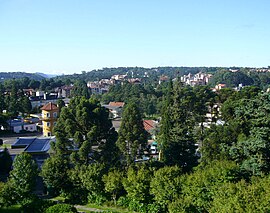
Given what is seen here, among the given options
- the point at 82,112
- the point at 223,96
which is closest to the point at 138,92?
the point at 223,96

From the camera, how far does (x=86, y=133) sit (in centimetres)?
1755

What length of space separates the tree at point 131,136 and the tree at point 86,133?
19.0 inches

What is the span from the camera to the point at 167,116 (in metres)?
23.0

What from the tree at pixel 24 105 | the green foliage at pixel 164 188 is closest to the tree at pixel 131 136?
the green foliage at pixel 164 188

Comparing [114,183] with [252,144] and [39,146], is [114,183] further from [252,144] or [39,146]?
[39,146]

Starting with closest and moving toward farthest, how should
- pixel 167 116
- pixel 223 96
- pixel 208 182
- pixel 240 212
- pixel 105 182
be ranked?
pixel 240 212 → pixel 208 182 → pixel 105 182 → pixel 167 116 → pixel 223 96

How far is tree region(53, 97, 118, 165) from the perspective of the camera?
1695cm

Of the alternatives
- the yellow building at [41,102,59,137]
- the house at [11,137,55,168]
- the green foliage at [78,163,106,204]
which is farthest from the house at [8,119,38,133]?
the green foliage at [78,163,106,204]

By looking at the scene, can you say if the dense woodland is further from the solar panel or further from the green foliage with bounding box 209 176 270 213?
the solar panel

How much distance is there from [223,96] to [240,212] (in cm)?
2022

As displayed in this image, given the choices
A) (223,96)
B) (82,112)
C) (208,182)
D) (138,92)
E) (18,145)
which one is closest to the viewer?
(208,182)

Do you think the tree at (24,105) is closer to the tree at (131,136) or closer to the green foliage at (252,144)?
the tree at (131,136)

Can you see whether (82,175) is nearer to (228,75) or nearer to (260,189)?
(260,189)

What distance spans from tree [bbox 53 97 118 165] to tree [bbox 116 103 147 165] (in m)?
0.48
